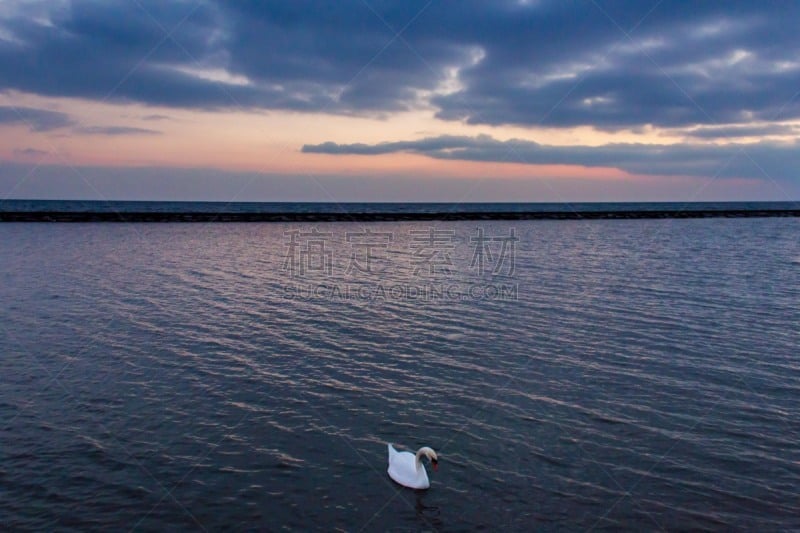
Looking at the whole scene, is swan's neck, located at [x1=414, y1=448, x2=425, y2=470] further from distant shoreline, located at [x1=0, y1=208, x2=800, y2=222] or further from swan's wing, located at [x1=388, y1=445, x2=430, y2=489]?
distant shoreline, located at [x1=0, y1=208, x2=800, y2=222]

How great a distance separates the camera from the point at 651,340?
18.8 meters

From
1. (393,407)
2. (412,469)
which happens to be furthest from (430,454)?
(393,407)

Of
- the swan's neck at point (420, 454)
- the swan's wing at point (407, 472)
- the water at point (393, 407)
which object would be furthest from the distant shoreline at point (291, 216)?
the swan's neck at point (420, 454)

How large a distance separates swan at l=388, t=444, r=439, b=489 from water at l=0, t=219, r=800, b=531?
0.60ft

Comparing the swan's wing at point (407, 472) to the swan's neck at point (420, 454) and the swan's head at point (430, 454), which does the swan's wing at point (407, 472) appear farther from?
the swan's head at point (430, 454)

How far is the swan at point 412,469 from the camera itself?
975 cm

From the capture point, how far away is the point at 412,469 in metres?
9.80

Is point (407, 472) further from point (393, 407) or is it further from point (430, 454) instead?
point (393, 407)

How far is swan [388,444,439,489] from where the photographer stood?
9.75 m

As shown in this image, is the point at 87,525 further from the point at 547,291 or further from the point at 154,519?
the point at 547,291

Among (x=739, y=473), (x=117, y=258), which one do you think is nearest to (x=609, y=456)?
(x=739, y=473)

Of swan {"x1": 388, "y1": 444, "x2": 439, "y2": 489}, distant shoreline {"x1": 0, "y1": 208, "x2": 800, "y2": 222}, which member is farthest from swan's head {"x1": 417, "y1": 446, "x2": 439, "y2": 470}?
distant shoreline {"x1": 0, "y1": 208, "x2": 800, "y2": 222}

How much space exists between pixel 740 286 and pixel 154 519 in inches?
1191

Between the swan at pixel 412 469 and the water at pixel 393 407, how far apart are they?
0.18 meters
